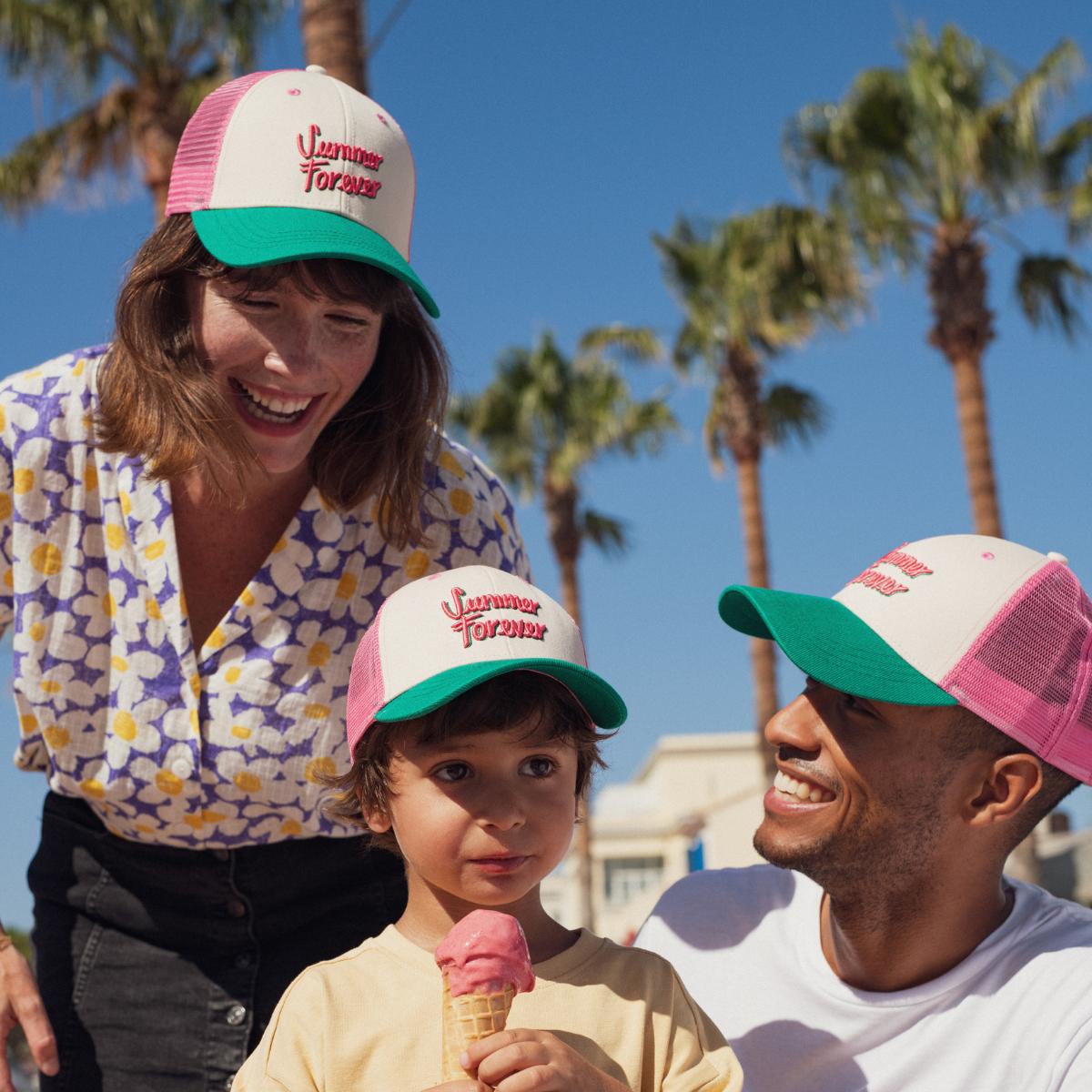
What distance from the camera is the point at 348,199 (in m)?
3.22

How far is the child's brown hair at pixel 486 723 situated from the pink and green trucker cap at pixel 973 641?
0.49 metres

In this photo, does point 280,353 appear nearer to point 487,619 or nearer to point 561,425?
point 487,619

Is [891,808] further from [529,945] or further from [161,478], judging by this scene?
[161,478]

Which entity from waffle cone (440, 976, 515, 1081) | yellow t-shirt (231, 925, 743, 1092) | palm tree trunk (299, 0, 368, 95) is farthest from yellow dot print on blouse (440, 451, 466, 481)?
palm tree trunk (299, 0, 368, 95)

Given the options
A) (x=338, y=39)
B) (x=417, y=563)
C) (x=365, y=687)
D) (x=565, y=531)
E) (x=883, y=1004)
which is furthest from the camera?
(x=565, y=531)

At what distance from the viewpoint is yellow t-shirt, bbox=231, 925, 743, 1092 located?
273cm

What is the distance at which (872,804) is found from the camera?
10.3 ft

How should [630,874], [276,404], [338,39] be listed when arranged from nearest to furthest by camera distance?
[276,404], [338,39], [630,874]

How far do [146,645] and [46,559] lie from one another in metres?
0.28

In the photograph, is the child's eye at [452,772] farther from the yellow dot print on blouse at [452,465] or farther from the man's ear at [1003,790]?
the man's ear at [1003,790]

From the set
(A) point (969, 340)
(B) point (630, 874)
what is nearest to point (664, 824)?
(B) point (630, 874)

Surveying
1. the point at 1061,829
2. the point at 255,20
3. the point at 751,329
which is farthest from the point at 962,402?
the point at 1061,829

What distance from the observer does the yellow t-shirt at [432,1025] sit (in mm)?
2727

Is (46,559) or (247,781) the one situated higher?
(46,559)
